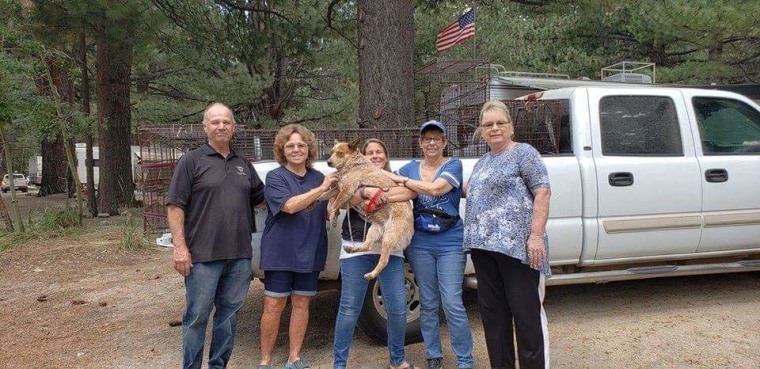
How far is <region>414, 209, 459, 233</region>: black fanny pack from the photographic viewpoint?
3.68m

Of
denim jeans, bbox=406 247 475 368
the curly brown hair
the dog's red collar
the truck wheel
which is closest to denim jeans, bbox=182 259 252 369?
the curly brown hair

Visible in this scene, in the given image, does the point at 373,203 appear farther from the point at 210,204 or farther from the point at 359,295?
the point at 210,204

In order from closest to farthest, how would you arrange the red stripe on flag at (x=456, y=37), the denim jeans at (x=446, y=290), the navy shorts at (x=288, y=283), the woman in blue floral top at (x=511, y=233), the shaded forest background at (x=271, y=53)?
the woman in blue floral top at (x=511, y=233) → the denim jeans at (x=446, y=290) → the navy shorts at (x=288, y=283) → the shaded forest background at (x=271, y=53) → the red stripe on flag at (x=456, y=37)

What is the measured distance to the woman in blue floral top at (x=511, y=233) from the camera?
326cm

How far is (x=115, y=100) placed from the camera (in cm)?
1300

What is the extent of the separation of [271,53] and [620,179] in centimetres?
1035

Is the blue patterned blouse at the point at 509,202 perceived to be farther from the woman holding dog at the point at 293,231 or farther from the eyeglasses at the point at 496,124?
the woman holding dog at the point at 293,231

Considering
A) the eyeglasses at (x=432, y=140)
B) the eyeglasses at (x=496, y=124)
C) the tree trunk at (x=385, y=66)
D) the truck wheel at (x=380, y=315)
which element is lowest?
the truck wheel at (x=380, y=315)

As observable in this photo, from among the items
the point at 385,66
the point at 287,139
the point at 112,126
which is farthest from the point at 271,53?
the point at 287,139

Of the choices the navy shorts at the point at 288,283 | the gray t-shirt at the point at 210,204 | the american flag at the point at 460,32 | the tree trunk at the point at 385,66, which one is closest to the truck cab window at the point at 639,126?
the tree trunk at the point at 385,66

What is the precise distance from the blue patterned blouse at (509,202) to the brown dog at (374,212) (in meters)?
0.45

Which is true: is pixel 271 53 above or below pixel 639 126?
above

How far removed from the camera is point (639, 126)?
15.9 ft

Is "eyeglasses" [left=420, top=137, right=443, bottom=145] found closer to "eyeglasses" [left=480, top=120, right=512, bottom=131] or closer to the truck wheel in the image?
"eyeglasses" [left=480, top=120, right=512, bottom=131]
